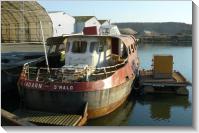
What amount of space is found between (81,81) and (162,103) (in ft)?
16.6

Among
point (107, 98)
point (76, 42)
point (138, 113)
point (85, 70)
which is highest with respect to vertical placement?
point (76, 42)

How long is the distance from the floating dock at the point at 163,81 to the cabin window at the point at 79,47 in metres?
4.09

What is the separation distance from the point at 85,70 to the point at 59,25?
26627 millimetres

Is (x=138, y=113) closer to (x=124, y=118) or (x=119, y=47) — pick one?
(x=124, y=118)

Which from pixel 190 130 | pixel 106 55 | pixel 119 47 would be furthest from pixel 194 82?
pixel 119 47

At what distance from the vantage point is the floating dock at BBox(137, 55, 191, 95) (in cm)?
1612

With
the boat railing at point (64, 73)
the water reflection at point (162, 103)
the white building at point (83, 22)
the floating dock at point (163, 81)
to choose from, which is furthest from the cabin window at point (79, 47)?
the white building at point (83, 22)

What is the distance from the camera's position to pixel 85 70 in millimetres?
12195

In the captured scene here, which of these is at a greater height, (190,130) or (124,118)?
(190,130)

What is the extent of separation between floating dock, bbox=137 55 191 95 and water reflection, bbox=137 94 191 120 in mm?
325

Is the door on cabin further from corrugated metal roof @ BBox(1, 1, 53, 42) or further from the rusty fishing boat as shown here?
corrugated metal roof @ BBox(1, 1, 53, 42)

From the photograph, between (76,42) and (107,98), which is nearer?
(107,98)

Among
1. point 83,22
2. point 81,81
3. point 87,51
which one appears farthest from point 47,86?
point 83,22

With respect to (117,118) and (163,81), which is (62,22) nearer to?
(163,81)
